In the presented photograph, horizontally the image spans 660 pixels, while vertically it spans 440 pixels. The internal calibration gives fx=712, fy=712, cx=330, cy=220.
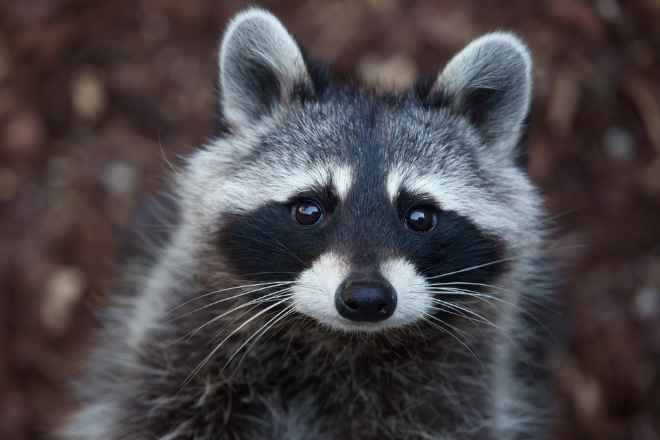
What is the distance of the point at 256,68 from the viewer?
8.71 ft

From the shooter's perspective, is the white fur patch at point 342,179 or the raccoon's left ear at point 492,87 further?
the raccoon's left ear at point 492,87

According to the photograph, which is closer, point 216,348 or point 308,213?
point 308,213

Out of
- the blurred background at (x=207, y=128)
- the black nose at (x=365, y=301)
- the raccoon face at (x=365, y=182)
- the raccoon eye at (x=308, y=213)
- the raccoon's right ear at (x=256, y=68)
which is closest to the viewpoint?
the black nose at (x=365, y=301)

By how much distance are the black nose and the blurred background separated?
228cm

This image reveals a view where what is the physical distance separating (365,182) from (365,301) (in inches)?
17.2

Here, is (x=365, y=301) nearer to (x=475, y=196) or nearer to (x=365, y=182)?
(x=365, y=182)

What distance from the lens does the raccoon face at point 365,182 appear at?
2.22 m

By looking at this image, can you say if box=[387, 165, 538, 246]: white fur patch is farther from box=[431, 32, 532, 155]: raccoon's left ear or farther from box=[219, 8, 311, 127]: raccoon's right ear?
box=[219, 8, 311, 127]: raccoon's right ear

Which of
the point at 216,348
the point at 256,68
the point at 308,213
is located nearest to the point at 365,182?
the point at 308,213

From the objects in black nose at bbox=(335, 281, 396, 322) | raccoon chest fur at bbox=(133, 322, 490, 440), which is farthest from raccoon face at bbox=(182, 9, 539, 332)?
raccoon chest fur at bbox=(133, 322, 490, 440)

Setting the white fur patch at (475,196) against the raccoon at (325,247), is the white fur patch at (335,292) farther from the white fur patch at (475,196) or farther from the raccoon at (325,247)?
the white fur patch at (475,196)

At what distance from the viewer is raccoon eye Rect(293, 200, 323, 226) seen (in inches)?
92.1

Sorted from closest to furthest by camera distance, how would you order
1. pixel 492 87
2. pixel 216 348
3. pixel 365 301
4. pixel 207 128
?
pixel 365 301
pixel 216 348
pixel 492 87
pixel 207 128

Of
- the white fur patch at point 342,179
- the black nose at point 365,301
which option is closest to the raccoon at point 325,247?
the white fur patch at point 342,179
